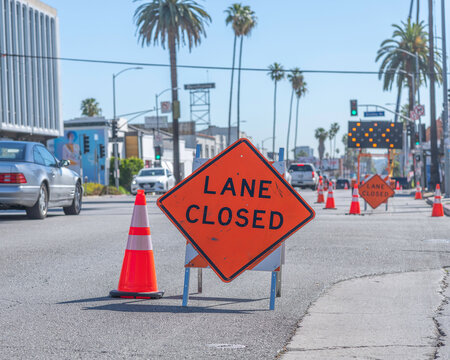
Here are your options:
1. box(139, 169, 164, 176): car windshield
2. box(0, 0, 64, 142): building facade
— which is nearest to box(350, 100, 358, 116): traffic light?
box(139, 169, 164, 176): car windshield

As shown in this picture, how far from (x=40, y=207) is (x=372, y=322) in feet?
37.5

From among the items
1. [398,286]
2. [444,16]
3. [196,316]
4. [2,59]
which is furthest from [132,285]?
[2,59]

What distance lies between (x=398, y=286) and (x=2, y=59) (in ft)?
162

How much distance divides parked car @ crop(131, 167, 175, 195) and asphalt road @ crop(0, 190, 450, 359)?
25.5m

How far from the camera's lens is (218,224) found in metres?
6.39

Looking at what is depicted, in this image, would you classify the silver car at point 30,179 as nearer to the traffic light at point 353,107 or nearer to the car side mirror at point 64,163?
the car side mirror at point 64,163

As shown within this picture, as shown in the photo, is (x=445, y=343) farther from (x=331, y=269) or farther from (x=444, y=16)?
(x=444, y=16)

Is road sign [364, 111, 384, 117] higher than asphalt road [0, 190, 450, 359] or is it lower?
higher

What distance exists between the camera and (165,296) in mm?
6977

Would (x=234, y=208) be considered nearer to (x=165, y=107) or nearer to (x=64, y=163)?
(x=64, y=163)

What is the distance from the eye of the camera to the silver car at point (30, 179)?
15.2 meters

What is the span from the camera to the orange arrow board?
20.8ft

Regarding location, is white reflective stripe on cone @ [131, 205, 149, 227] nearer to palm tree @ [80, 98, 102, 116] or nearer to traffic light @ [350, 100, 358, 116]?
traffic light @ [350, 100, 358, 116]

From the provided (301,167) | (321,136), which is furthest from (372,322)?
(321,136)
